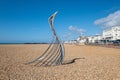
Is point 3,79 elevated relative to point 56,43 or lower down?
lower down

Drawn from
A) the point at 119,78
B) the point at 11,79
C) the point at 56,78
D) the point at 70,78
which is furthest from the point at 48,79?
the point at 119,78

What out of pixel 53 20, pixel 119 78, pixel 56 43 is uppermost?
pixel 53 20

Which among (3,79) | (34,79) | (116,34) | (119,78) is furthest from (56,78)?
(116,34)

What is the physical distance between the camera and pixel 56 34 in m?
13.4

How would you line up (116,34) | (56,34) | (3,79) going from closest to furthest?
(3,79) < (56,34) < (116,34)

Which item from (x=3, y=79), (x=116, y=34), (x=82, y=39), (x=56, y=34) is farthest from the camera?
(x=82, y=39)

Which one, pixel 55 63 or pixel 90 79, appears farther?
pixel 55 63

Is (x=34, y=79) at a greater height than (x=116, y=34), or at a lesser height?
lesser

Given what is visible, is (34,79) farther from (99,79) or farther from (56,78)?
(99,79)

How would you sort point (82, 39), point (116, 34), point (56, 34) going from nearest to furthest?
point (56, 34) → point (116, 34) → point (82, 39)

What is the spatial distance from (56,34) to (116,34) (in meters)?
84.0

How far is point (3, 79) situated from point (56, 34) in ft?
19.5

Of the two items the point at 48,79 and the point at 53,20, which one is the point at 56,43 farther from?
the point at 48,79

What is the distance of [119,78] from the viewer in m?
8.90
